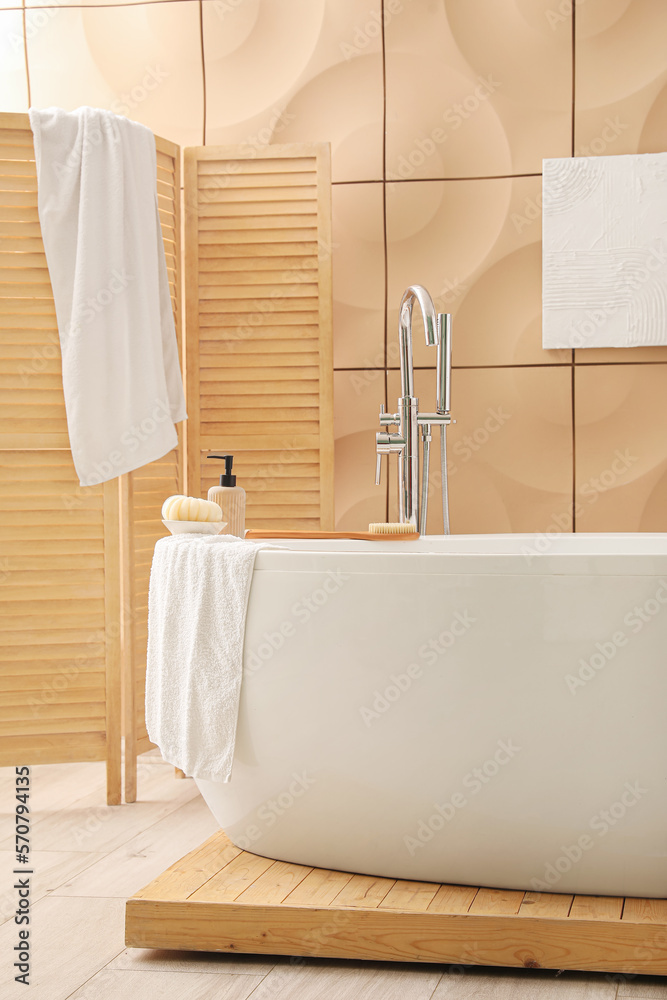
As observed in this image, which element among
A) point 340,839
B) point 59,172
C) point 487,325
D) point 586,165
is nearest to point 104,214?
point 59,172

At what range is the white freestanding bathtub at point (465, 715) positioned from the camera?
1.66m

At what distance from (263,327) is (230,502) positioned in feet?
2.37

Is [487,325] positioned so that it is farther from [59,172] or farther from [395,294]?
[59,172]

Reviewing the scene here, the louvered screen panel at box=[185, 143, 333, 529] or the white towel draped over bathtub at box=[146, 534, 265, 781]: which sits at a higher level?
the louvered screen panel at box=[185, 143, 333, 529]

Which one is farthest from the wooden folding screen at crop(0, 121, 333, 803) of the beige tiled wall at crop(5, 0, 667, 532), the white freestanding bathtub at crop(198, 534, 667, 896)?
the white freestanding bathtub at crop(198, 534, 667, 896)

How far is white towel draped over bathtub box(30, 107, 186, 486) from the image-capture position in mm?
2496

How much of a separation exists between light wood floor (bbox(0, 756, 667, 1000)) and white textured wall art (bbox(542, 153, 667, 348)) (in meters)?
1.77

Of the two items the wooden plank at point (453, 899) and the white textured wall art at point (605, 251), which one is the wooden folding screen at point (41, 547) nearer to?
the wooden plank at point (453, 899)

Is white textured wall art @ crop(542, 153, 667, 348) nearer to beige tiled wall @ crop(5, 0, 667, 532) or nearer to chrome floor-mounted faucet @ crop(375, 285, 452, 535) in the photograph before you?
beige tiled wall @ crop(5, 0, 667, 532)

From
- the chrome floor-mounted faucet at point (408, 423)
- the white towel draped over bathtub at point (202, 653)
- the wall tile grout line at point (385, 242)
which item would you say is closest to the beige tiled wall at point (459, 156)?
the wall tile grout line at point (385, 242)

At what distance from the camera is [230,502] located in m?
2.38

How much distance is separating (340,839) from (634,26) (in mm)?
2419

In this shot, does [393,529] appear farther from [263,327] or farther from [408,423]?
[263,327]

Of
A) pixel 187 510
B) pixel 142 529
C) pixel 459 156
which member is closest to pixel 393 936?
pixel 187 510
